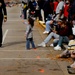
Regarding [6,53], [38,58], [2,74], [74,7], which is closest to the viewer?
[2,74]

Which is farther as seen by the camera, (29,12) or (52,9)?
(29,12)

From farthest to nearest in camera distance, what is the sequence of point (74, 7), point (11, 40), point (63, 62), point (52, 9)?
1. point (52, 9)
2. point (11, 40)
3. point (74, 7)
4. point (63, 62)

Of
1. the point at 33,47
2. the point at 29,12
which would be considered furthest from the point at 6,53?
the point at 29,12

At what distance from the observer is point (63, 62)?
11.4 meters

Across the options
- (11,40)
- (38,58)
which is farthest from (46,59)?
(11,40)

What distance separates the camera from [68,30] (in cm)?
1365

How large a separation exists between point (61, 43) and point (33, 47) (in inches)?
45.5

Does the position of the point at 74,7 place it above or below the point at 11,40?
above

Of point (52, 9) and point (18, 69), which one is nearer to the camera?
point (18, 69)

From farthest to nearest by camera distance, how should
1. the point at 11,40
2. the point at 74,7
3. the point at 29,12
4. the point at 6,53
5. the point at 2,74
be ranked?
the point at 29,12
the point at 11,40
the point at 74,7
the point at 6,53
the point at 2,74

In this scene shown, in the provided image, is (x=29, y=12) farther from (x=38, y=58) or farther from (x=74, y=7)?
(x=38, y=58)

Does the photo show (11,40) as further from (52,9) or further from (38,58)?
(52,9)

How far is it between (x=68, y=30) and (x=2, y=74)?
4505mm

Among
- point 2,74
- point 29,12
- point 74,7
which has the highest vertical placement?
point 74,7
